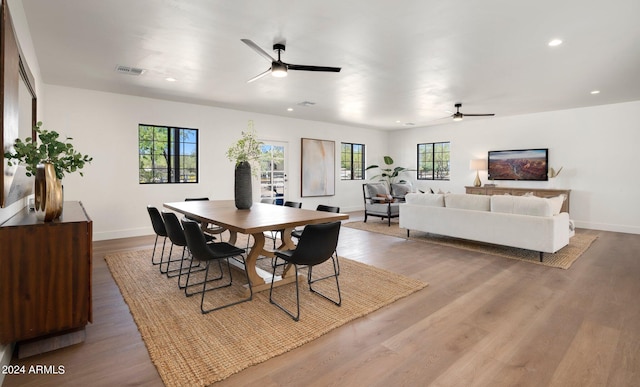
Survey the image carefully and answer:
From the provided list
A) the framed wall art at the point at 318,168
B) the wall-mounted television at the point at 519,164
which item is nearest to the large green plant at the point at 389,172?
the framed wall art at the point at 318,168

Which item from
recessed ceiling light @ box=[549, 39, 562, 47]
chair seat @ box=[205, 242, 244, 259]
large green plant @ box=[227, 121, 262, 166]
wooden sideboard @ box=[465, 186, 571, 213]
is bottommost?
chair seat @ box=[205, 242, 244, 259]

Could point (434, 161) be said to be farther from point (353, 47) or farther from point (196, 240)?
point (196, 240)

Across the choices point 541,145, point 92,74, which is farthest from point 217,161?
point 541,145

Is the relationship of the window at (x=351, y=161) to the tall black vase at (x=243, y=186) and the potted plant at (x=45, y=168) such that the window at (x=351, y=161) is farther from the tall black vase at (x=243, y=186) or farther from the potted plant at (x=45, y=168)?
the potted plant at (x=45, y=168)

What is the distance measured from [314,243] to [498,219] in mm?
3305

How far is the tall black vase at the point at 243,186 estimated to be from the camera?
3729 millimetres

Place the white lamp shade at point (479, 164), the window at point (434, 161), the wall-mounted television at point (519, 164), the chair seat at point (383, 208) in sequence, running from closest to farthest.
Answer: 1. the chair seat at point (383, 208)
2. the wall-mounted television at point (519, 164)
3. the white lamp shade at point (479, 164)
4. the window at point (434, 161)

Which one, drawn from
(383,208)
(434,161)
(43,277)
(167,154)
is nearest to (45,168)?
(43,277)

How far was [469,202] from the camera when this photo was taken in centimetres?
497

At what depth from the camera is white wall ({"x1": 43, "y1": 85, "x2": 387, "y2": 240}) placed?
5.25 meters

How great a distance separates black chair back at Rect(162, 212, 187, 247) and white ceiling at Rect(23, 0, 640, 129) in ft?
6.04

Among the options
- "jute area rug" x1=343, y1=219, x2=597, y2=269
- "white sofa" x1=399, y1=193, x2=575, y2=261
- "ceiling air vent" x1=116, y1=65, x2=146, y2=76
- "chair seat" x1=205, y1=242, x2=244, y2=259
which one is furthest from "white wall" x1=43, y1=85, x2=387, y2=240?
"white sofa" x1=399, y1=193, x2=575, y2=261

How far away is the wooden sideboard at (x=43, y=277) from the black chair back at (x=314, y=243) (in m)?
1.51

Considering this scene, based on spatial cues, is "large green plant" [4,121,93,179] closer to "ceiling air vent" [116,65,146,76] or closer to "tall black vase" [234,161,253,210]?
"tall black vase" [234,161,253,210]
